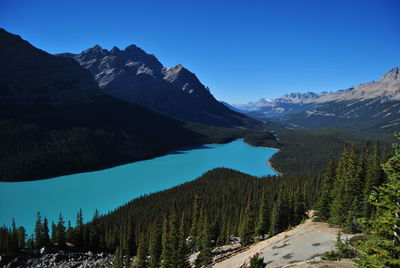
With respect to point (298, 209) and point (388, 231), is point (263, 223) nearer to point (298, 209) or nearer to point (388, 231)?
point (298, 209)

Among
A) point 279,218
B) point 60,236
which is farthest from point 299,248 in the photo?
point 60,236

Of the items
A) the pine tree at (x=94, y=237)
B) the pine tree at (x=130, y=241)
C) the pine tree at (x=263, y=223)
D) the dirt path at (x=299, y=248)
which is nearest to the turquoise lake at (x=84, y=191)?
the pine tree at (x=94, y=237)

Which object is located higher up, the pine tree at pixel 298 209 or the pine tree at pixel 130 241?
the pine tree at pixel 298 209

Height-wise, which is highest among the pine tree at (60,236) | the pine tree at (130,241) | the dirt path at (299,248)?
the dirt path at (299,248)

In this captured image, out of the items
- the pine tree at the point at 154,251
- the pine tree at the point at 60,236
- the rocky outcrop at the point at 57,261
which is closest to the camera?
the pine tree at the point at 154,251

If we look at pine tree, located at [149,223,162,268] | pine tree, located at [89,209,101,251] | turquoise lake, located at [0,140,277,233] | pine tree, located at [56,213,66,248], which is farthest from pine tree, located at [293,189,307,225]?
turquoise lake, located at [0,140,277,233]

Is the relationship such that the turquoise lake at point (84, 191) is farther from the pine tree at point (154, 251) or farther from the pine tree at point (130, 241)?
the pine tree at point (154, 251)

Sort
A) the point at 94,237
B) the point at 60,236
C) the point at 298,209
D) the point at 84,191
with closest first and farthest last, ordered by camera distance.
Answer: the point at 298,209 < the point at 60,236 < the point at 94,237 < the point at 84,191

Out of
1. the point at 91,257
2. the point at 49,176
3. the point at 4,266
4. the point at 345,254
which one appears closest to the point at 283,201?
the point at 345,254

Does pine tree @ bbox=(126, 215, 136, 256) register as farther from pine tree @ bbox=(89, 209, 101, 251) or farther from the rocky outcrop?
the rocky outcrop

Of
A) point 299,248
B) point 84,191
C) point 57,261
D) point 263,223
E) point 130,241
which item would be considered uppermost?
point 299,248

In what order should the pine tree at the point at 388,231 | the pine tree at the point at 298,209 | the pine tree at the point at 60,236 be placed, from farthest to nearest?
the pine tree at the point at 60,236, the pine tree at the point at 298,209, the pine tree at the point at 388,231

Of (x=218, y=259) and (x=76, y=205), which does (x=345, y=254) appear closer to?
(x=218, y=259)
